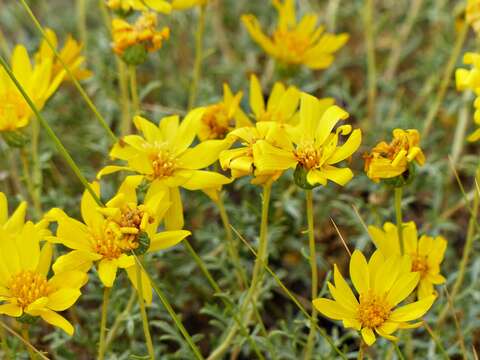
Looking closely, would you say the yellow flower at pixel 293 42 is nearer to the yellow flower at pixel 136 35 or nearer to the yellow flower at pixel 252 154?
the yellow flower at pixel 136 35

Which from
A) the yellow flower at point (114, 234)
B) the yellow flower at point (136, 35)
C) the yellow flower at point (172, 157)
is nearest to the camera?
the yellow flower at point (114, 234)

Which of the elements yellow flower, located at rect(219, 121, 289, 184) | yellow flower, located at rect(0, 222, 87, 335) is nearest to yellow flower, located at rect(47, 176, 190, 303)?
yellow flower, located at rect(0, 222, 87, 335)

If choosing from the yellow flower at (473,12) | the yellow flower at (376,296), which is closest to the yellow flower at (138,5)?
the yellow flower at (473,12)

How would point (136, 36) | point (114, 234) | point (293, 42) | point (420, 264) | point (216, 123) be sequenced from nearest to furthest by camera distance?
1. point (114, 234)
2. point (420, 264)
3. point (216, 123)
4. point (136, 36)
5. point (293, 42)

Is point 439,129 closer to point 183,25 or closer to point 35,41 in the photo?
point 183,25

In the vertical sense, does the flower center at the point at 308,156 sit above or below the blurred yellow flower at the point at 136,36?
below

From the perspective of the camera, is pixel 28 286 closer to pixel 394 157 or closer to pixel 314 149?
pixel 314 149

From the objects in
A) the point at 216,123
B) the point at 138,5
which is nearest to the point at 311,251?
the point at 216,123
